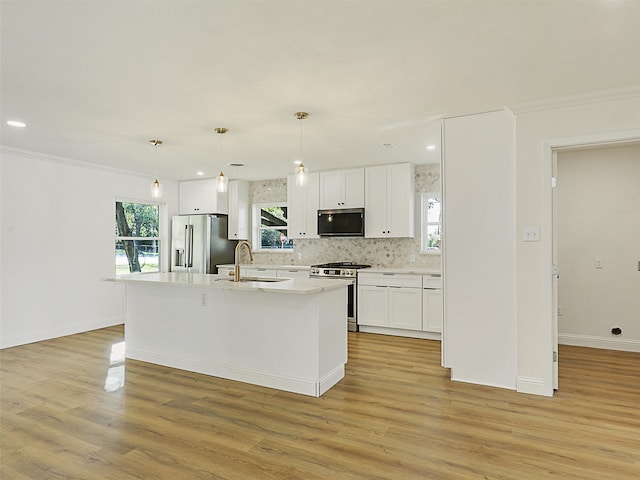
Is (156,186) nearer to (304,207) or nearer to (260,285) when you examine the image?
(260,285)

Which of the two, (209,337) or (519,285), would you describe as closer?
(519,285)

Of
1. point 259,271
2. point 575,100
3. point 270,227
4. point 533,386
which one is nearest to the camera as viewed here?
point 575,100

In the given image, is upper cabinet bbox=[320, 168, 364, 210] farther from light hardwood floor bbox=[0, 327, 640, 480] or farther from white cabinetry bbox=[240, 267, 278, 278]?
light hardwood floor bbox=[0, 327, 640, 480]

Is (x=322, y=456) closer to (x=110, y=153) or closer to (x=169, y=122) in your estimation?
(x=169, y=122)

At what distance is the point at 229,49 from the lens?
7.68 feet

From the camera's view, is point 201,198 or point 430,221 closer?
point 430,221

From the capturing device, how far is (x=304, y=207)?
6.21m

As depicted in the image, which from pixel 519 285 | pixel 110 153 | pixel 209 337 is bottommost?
pixel 209 337

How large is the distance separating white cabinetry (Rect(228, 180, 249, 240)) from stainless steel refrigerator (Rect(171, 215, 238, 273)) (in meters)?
0.16

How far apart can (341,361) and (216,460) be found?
1.57 metres

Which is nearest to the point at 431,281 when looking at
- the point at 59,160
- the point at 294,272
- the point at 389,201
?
the point at 389,201

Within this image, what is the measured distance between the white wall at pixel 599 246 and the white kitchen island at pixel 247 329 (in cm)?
292

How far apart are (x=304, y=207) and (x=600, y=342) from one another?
4.23m

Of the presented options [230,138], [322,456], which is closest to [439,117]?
[230,138]
